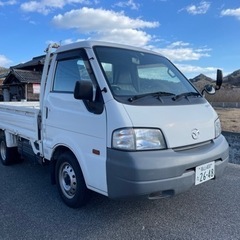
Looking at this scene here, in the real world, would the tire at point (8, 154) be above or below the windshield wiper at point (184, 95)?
below

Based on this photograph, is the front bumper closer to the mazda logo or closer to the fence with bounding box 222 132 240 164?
the mazda logo

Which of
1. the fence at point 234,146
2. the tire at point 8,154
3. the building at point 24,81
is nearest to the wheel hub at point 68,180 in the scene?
the tire at point 8,154

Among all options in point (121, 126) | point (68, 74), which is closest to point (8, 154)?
point (68, 74)

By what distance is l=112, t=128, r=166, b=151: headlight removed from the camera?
286 centimetres

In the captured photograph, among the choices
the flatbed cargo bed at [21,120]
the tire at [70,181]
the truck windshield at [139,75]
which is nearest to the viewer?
the truck windshield at [139,75]

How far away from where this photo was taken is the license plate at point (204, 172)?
3.15m

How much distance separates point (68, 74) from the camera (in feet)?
12.6

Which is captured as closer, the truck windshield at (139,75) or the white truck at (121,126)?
the white truck at (121,126)

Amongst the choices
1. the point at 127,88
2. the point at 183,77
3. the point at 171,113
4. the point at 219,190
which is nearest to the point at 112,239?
the point at 171,113

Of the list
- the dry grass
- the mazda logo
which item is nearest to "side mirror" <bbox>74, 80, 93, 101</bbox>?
the mazda logo

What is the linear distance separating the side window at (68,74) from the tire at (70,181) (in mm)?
901

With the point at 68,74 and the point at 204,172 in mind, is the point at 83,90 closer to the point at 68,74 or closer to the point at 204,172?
the point at 68,74

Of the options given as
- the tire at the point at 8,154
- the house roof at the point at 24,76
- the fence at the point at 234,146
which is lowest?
the fence at the point at 234,146

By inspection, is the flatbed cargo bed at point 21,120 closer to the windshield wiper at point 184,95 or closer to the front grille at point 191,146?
the windshield wiper at point 184,95
